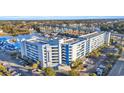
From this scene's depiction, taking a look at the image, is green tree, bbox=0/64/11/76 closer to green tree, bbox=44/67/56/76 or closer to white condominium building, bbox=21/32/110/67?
white condominium building, bbox=21/32/110/67

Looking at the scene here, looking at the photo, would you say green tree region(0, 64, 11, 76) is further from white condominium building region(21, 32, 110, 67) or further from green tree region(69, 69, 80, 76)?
green tree region(69, 69, 80, 76)

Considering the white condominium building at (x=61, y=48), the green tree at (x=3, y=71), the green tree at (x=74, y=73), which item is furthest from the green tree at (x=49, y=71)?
the green tree at (x=3, y=71)

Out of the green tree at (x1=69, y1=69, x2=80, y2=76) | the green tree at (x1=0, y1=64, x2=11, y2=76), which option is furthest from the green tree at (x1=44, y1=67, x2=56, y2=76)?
the green tree at (x1=0, y1=64, x2=11, y2=76)

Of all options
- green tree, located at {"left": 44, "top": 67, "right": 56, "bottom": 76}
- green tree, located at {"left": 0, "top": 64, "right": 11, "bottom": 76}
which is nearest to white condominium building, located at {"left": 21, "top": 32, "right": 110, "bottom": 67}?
green tree, located at {"left": 44, "top": 67, "right": 56, "bottom": 76}

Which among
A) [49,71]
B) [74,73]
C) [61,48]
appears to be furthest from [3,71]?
[74,73]

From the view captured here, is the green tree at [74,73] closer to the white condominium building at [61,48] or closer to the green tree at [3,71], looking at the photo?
the white condominium building at [61,48]

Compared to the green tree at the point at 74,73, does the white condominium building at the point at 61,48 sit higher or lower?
higher

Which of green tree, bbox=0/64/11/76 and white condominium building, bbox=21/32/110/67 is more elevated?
white condominium building, bbox=21/32/110/67
